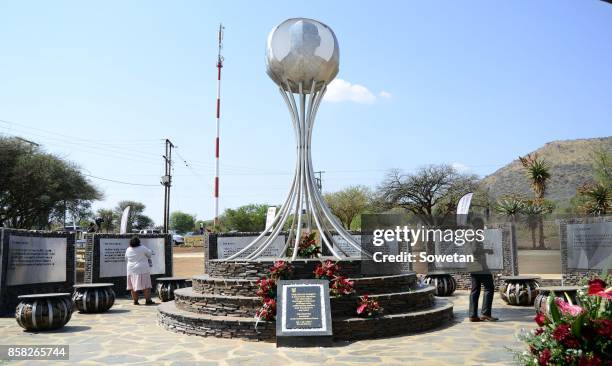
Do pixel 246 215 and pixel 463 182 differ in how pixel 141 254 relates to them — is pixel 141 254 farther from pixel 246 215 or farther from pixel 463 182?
pixel 246 215

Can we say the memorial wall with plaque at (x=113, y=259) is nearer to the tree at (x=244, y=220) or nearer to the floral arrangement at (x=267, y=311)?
the floral arrangement at (x=267, y=311)

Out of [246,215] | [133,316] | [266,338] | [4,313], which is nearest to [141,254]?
[133,316]

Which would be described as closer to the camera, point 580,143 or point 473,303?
point 473,303

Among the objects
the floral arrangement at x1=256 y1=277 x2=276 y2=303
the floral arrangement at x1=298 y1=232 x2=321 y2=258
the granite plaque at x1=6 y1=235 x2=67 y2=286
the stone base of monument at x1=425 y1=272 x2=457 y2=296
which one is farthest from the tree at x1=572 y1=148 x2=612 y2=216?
the granite plaque at x1=6 y1=235 x2=67 y2=286

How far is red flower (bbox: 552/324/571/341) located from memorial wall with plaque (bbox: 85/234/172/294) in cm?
1282

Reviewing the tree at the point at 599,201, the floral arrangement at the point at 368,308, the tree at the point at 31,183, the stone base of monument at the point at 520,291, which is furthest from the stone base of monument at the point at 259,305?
the tree at the point at 599,201

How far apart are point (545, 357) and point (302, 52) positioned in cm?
818

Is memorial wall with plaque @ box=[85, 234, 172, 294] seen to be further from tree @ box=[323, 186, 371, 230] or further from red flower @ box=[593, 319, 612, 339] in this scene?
tree @ box=[323, 186, 371, 230]

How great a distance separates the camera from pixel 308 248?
9.70 meters

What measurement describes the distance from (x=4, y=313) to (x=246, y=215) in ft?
175

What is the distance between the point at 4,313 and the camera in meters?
10.3

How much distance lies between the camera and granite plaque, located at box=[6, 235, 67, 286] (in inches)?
416

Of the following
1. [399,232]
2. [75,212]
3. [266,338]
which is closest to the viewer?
[266,338]

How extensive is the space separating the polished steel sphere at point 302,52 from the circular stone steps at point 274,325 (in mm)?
5013
